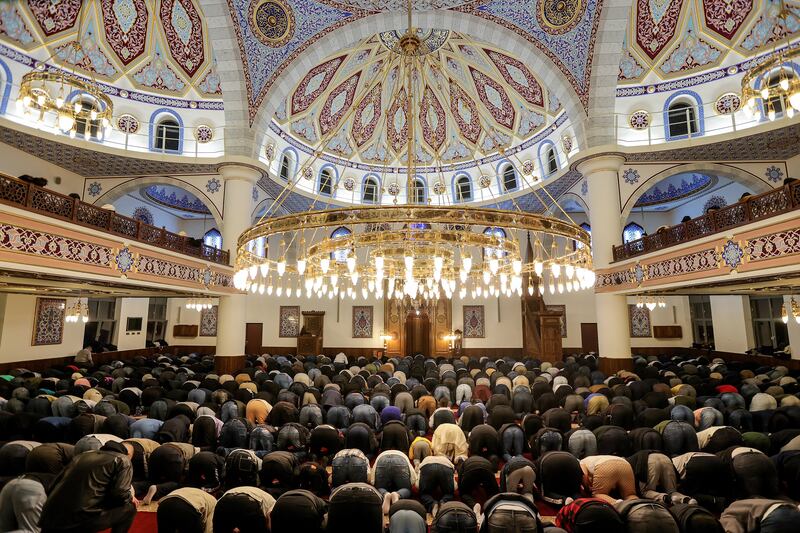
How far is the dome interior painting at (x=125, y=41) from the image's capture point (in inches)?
421

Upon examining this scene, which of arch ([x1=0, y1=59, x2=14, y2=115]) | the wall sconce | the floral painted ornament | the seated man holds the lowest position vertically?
the seated man

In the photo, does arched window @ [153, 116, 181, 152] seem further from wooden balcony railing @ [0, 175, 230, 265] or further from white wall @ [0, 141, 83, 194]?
wooden balcony railing @ [0, 175, 230, 265]

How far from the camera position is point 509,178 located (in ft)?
55.6

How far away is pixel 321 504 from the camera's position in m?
3.55

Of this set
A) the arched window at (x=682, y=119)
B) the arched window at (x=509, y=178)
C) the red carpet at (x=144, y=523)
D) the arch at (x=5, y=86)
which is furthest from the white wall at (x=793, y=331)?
the arch at (x=5, y=86)

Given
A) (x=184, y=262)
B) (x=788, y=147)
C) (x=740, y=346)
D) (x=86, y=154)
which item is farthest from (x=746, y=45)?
(x=86, y=154)

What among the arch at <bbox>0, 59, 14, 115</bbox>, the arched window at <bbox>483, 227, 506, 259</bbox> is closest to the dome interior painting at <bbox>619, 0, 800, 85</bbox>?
the arched window at <bbox>483, 227, 506, 259</bbox>

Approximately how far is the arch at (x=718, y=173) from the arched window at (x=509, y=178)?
5.45 m

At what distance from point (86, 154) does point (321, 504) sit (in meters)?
12.1

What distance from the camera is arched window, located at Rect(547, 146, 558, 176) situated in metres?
14.8

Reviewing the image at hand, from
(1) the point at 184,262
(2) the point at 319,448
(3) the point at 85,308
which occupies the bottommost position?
(2) the point at 319,448

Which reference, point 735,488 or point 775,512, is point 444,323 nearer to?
point 735,488

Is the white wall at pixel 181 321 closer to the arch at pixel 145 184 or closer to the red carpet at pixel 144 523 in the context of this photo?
the arch at pixel 145 184

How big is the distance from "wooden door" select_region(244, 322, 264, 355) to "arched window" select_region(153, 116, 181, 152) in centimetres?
828
